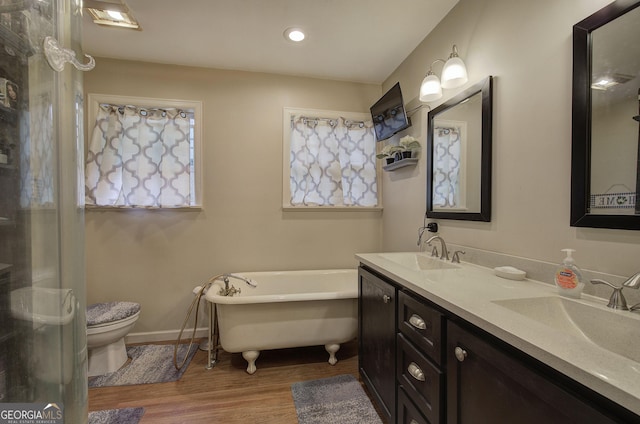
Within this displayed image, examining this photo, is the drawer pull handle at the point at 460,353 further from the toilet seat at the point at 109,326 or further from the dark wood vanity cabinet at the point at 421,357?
the toilet seat at the point at 109,326

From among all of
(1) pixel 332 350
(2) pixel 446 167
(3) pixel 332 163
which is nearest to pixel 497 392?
(2) pixel 446 167

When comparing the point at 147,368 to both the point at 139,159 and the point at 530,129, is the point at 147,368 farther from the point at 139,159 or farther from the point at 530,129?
the point at 530,129

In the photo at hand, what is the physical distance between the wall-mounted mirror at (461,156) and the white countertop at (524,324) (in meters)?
0.44

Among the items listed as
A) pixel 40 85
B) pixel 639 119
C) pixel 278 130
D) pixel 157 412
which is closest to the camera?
pixel 40 85

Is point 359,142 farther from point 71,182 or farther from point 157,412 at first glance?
point 157,412

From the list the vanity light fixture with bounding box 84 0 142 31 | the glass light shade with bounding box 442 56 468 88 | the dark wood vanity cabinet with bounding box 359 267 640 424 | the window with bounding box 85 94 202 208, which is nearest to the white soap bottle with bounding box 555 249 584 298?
the dark wood vanity cabinet with bounding box 359 267 640 424

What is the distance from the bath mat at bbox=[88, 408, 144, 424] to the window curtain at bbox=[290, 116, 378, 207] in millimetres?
1880

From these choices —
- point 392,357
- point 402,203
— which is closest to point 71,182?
point 392,357

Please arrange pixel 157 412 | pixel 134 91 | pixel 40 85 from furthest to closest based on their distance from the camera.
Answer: pixel 134 91
pixel 157 412
pixel 40 85

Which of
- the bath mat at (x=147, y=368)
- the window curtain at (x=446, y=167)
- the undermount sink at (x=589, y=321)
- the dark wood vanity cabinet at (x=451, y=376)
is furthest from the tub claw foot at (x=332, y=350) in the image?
the undermount sink at (x=589, y=321)

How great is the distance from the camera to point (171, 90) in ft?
8.31

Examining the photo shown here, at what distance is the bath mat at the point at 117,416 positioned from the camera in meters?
1.56

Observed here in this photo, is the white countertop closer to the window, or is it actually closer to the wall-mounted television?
the wall-mounted television

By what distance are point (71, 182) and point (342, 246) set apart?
233 cm
